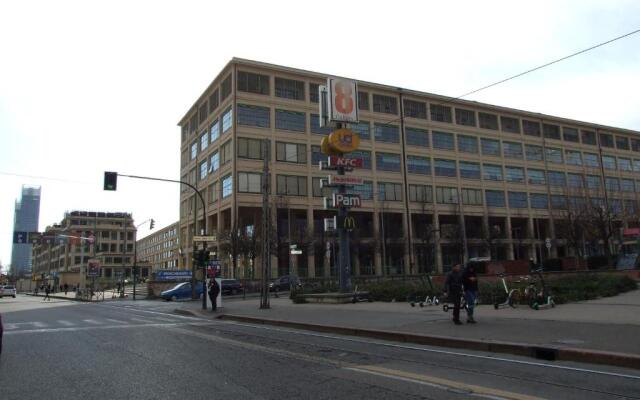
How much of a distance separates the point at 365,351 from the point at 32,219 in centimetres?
11481

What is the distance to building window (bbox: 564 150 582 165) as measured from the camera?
86938 mm

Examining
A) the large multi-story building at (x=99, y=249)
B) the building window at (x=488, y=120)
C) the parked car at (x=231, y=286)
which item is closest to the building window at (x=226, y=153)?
the parked car at (x=231, y=286)

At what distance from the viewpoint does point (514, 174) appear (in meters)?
81.6

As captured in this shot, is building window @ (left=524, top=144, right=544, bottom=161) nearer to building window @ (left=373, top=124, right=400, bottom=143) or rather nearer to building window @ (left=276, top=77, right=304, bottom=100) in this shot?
building window @ (left=373, top=124, right=400, bottom=143)

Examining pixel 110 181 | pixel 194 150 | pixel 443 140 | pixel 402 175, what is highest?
pixel 194 150

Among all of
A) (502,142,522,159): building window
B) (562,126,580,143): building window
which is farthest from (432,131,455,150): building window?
(562,126,580,143): building window

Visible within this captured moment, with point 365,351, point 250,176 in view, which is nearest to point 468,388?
point 365,351

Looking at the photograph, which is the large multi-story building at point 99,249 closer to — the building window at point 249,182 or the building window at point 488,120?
the building window at point 249,182

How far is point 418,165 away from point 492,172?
13.8 m

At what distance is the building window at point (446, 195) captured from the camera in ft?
243

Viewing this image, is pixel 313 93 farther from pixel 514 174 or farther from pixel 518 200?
pixel 518 200

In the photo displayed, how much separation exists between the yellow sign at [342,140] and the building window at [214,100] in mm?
44079

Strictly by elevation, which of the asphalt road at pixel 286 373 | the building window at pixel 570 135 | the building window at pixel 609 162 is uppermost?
the building window at pixel 570 135

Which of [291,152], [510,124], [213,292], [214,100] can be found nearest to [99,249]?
[214,100]
